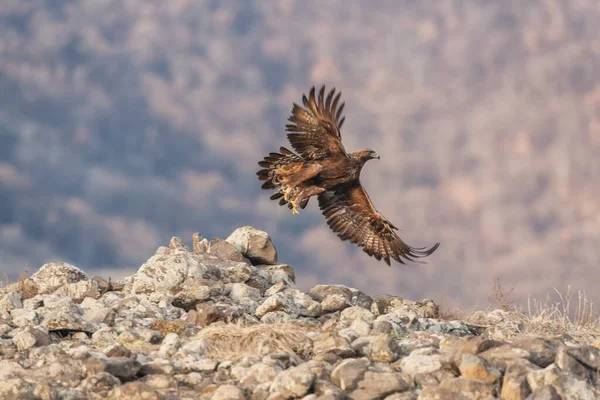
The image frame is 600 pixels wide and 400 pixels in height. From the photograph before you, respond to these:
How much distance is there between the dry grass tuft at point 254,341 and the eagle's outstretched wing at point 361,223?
600cm

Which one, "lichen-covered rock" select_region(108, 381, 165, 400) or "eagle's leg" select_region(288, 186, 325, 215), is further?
"eagle's leg" select_region(288, 186, 325, 215)

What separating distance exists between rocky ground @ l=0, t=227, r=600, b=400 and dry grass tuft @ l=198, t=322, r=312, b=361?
0.05ft

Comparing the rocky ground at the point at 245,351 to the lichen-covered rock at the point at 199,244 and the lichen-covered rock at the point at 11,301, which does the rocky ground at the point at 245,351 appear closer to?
the lichen-covered rock at the point at 11,301

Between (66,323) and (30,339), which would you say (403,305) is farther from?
(30,339)

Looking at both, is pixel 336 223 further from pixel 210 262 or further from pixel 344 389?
pixel 344 389

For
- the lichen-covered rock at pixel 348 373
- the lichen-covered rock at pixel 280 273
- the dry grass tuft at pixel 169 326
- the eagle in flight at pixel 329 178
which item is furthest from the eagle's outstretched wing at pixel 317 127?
the lichen-covered rock at pixel 348 373

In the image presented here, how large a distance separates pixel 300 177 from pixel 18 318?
17.7 feet

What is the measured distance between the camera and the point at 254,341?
8859 mm

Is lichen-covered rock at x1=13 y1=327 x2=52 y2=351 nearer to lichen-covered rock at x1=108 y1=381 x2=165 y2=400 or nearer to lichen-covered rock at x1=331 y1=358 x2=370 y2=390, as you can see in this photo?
lichen-covered rock at x1=108 y1=381 x2=165 y2=400

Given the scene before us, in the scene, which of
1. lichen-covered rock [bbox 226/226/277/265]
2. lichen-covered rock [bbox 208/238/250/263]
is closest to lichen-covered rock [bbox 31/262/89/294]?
lichen-covered rock [bbox 208/238/250/263]

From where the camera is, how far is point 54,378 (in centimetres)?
805

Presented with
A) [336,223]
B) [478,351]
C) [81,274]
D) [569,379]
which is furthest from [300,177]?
[569,379]

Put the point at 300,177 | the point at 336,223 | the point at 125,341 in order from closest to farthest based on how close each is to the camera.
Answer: the point at 125,341 < the point at 300,177 < the point at 336,223

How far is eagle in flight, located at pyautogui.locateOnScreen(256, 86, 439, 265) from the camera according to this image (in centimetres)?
1315
